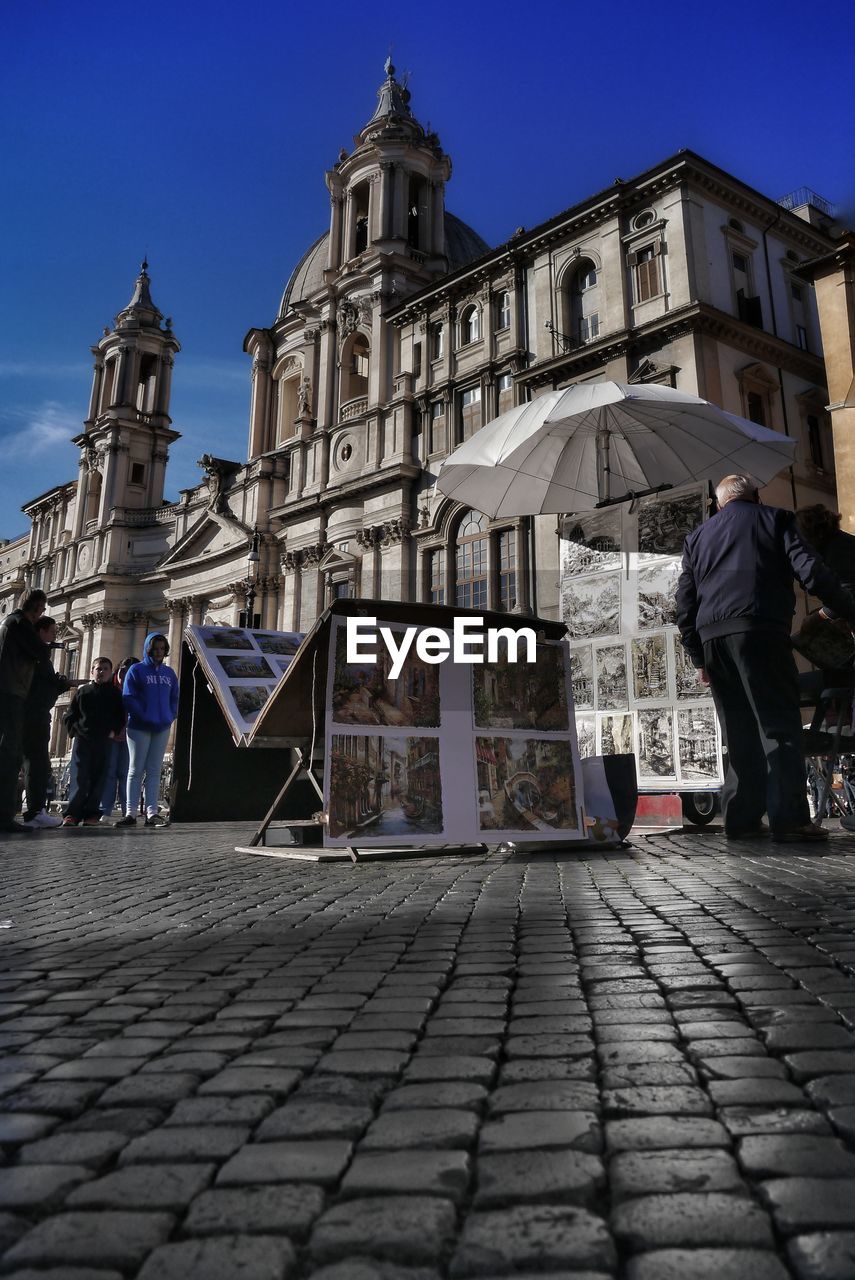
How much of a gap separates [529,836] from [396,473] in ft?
83.3

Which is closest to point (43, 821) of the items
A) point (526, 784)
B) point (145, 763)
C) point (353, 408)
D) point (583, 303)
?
point (145, 763)

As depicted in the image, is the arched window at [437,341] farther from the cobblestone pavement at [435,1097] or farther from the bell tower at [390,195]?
the cobblestone pavement at [435,1097]

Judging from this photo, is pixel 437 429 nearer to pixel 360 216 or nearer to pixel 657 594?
pixel 360 216

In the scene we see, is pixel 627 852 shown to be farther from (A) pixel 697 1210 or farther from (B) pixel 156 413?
(B) pixel 156 413

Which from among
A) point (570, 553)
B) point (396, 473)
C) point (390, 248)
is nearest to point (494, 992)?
point (570, 553)

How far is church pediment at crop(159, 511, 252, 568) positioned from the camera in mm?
38969

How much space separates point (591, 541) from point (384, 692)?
12.1 feet

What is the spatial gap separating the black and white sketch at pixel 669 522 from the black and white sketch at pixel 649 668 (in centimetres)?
82

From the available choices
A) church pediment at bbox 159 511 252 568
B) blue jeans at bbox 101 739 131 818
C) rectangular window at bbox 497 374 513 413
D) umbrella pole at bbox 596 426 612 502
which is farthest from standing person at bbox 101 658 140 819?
church pediment at bbox 159 511 252 568

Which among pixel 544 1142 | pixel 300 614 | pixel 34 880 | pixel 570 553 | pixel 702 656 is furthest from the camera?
pixel 300 614

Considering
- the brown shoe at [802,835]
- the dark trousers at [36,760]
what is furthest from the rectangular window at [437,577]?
the brown shoe at [802,835]

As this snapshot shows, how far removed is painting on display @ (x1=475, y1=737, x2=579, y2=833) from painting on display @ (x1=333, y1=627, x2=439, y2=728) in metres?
0.42

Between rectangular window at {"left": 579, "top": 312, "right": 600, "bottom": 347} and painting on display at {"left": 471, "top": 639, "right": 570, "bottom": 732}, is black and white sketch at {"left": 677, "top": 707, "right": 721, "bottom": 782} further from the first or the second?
rectangular window at {"left": 579, "top": 312, "right": 600, "bottom": 347}

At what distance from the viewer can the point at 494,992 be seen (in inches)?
84.0
